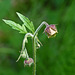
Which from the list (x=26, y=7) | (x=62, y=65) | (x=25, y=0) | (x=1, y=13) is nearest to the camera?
(x=62, y=65)

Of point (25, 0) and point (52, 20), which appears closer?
point (52, 20)

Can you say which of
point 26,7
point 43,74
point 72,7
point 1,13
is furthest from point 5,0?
point 43,74

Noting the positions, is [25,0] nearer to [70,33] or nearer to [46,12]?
[46,12]

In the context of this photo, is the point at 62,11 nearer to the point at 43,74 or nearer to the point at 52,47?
the point at 52,47

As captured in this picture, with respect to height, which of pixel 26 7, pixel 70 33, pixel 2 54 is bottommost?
pixel 2 54

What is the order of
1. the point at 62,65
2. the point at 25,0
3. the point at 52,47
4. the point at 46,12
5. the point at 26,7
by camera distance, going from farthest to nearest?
1. the point at 25,0
2. the point at 26,7
3. the point at 46,12
4. the point at 52,47
5. the point at 62,65

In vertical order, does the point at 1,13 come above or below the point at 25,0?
below
